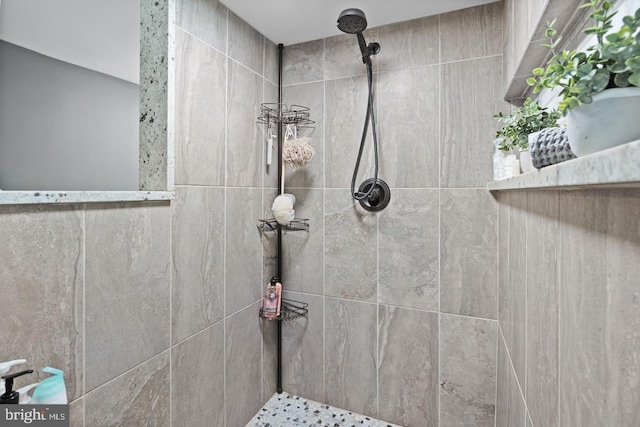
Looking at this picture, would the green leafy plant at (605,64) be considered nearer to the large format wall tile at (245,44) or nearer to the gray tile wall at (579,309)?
the gray tile wall at (579,309)

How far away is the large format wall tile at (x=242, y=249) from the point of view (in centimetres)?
148

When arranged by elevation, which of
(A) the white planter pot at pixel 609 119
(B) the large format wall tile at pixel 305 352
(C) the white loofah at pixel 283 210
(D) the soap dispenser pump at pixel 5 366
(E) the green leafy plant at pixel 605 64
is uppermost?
(E) the green leafy plant at pixel 605 64

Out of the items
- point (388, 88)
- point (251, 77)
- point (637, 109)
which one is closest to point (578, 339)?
point (637, 109)

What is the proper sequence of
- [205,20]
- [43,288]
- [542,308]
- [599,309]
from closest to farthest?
[599,309]
[542,308]
[43,288]
[205,20]

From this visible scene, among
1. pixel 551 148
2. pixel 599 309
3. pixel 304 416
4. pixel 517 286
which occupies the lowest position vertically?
pixel 304 416

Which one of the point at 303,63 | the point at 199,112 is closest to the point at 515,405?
the point at 199,112

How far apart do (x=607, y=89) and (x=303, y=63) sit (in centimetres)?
167

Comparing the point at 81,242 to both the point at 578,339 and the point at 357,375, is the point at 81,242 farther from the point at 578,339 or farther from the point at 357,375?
the point at 357,375

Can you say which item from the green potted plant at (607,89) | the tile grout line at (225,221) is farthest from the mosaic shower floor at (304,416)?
the green potted plant at (607,89)

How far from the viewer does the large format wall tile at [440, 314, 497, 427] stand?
4.71 feet

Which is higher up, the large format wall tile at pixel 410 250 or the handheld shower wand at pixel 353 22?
the handheld shower wand at pixel 353 22

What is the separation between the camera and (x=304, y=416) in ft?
5.46

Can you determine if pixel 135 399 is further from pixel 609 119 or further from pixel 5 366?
pixel 609 119

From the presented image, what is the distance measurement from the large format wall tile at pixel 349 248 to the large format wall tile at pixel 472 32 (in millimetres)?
857
